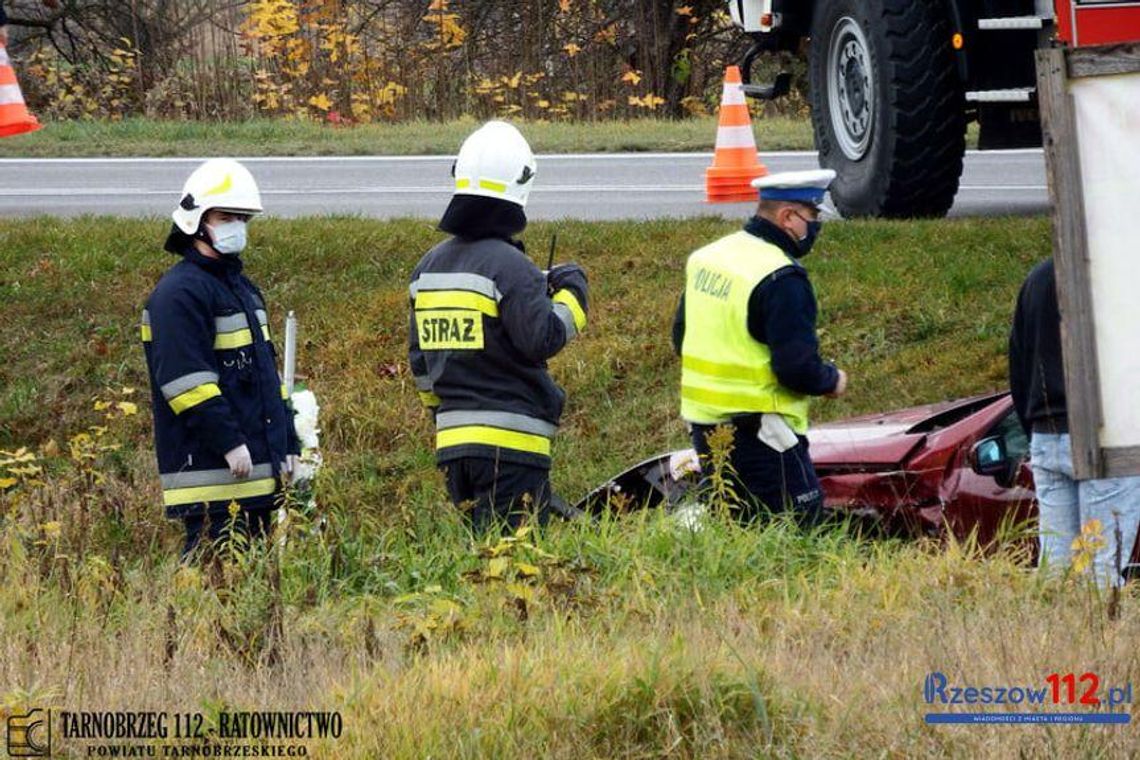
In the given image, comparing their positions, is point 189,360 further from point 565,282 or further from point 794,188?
point 794,188

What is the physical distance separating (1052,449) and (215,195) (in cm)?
283

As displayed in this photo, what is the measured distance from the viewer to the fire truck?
9789 millimetres

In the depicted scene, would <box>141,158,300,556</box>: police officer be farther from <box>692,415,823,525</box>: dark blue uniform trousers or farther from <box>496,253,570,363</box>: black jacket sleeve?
<box>692,415,823,525</box>: dark blue uniform trousers

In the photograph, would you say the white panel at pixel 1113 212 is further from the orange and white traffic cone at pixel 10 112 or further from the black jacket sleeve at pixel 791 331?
the orange and white traffic cone at pixel 10 112

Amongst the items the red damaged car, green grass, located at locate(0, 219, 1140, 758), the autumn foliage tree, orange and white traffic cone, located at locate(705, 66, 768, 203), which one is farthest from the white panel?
the autumn foliage tree

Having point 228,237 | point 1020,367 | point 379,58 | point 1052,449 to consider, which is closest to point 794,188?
point 1020,367

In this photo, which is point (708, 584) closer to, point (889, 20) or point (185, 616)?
point (185, 616)

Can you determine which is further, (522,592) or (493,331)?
(493,331)

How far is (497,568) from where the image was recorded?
5141 millimetres

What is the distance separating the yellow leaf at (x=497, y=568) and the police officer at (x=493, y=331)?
81 centimetres

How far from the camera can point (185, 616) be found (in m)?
5.09

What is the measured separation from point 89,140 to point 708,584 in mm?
13413

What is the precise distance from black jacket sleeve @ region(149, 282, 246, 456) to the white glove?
0.32 metres

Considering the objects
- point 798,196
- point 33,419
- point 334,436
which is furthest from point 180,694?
point 33,419
